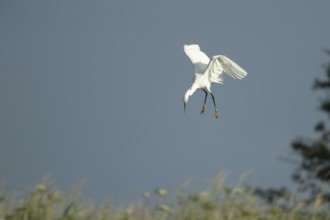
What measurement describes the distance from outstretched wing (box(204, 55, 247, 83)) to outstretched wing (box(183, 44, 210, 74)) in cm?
26

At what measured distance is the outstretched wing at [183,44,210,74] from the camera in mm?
11416

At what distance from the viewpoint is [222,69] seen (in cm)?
1105

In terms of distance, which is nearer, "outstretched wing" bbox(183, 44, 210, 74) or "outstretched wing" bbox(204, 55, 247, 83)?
"outstretched wing" bbox(204, 55, 247, 83)

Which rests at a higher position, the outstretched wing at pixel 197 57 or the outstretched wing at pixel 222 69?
the outstretched wing at pixel 197 57

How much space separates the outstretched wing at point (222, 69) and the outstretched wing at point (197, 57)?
0.26 m

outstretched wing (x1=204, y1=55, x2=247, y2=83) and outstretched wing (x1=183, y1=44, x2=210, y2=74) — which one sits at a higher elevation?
outstretched wing (x1=183, y1=44, x2=210, y2=74)

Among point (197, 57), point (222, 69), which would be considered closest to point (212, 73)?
point (222, 69)

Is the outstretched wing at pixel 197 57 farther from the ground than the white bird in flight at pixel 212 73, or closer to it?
farther from the ground

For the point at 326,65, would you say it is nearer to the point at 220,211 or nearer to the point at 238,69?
the point at 238,69

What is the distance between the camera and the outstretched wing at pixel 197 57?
11416 millimetres

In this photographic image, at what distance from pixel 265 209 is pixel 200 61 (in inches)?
151

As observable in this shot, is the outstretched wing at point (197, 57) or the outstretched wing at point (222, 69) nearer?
the outstretched wing at point (222, 69)

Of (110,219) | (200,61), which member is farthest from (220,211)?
(200,61)

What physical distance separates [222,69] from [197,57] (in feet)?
3.27
